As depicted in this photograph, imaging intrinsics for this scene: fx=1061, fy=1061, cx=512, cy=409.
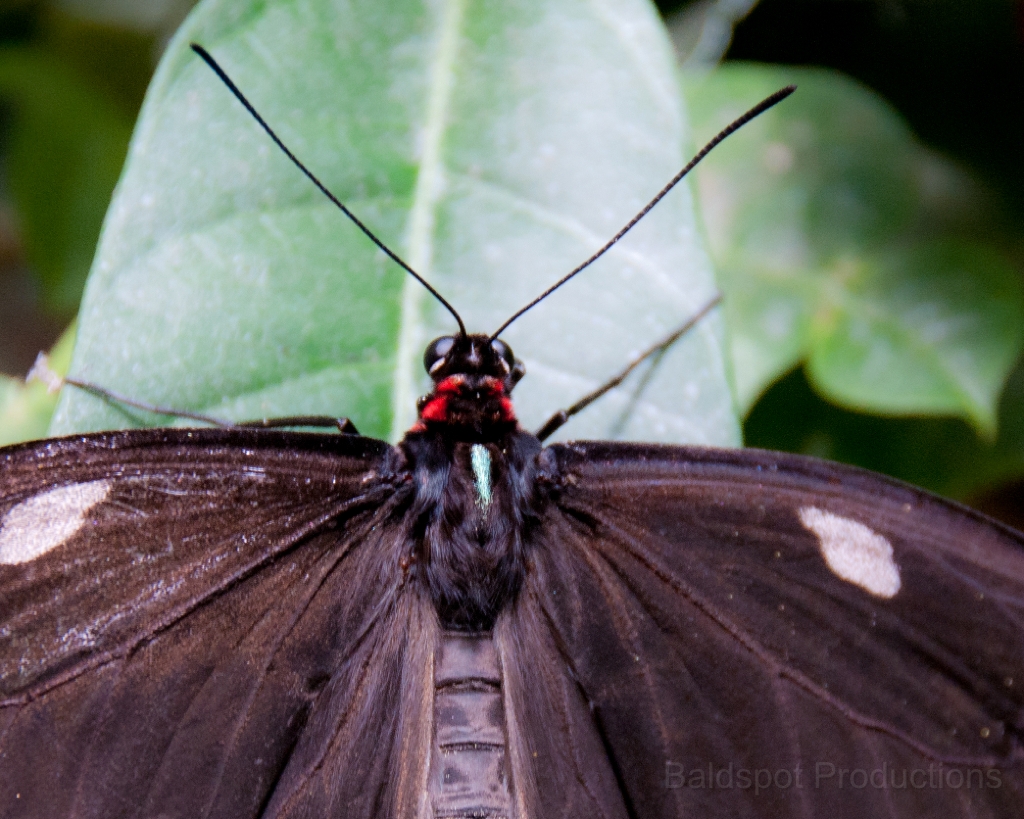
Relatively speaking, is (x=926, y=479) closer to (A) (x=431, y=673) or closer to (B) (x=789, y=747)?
(B) (x=789, y=747)

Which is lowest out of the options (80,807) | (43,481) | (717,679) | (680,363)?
(80,807)

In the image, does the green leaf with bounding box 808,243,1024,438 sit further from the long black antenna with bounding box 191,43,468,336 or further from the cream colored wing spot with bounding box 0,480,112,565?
the cream colored wing spot with bounding box 0,480,112,565

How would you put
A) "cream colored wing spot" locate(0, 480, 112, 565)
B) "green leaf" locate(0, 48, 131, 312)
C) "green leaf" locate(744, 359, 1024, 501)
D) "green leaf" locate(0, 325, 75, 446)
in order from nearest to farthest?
"cream colored wing spot" locate(0, 480, 112, 565), "green leaf" locate(0, 325, 75, 446), "green leaf" locate(744, 359, 1024, 501), "green leaf" locate(0, 48, 131, 312)

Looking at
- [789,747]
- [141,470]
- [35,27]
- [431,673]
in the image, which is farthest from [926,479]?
[35,27]

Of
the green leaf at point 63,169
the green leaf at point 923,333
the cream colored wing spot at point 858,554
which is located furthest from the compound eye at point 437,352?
the green leaf at point 63,169

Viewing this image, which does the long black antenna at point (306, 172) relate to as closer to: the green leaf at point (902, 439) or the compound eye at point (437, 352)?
the compound eye at point (437, 352)

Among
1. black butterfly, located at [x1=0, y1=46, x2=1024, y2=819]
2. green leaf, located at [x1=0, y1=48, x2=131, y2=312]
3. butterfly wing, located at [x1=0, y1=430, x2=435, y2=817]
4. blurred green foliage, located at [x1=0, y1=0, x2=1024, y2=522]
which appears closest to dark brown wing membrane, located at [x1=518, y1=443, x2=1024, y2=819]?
black butterfly, located at [x1=0, y1=46, x2=1024, y2=819]
